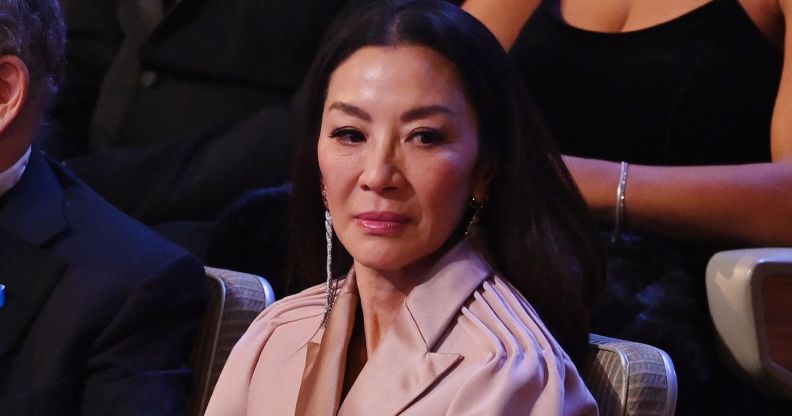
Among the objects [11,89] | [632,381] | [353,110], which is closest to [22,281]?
[11,89]

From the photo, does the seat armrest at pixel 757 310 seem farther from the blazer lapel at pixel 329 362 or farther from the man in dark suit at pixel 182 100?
the man in dark suit at pixel 182 100

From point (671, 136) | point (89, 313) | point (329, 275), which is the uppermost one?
point (671, 136)


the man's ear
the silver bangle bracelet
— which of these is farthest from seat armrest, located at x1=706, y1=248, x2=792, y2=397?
the man's ear

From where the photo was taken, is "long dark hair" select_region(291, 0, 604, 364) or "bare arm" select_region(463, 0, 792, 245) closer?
"long dark hair" select_region(291, 0, 604, 364)

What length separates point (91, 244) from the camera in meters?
1.57

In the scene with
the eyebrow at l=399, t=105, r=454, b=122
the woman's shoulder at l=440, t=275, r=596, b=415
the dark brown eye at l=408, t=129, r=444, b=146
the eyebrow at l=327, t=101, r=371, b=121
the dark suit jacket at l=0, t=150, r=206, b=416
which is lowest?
the dark suit jacket at l=0, t=150, r=206, b=416

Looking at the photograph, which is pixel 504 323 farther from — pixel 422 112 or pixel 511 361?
pixel 422 112

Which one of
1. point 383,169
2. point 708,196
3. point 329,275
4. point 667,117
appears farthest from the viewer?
point 667,117

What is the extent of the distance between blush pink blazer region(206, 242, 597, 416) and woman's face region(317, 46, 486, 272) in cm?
5

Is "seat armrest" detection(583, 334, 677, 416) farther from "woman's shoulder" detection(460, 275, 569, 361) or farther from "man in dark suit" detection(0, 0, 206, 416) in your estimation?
"man in dark suit" detection(0, 0, 206, 416)

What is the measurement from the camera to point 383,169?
4.13ft

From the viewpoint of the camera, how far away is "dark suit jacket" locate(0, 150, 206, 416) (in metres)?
1.48

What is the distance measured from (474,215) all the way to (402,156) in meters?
0.12

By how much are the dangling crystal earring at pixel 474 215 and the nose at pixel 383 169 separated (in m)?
0.11
